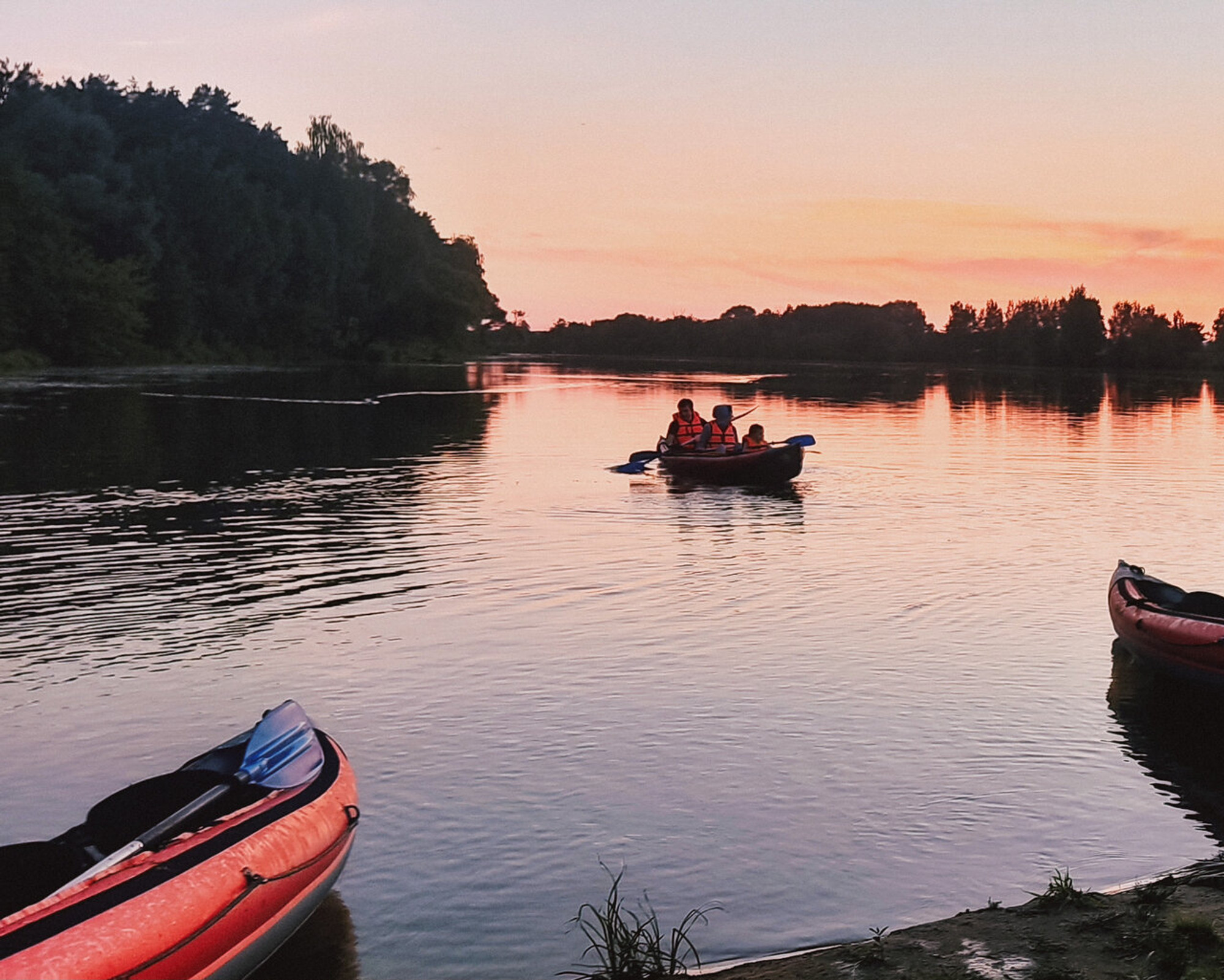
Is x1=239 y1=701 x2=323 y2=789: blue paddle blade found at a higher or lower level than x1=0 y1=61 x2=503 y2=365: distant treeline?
lower

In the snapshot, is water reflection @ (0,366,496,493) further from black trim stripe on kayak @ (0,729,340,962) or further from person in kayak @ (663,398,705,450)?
black trim stripe on kayak @ (0,729,340,962)

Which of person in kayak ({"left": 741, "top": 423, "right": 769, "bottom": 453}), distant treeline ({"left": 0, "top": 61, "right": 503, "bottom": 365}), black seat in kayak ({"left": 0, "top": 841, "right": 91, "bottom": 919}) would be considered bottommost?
black seat in kayak ({"left": 0, "top": 841, "right": 91, "bottom": 919})

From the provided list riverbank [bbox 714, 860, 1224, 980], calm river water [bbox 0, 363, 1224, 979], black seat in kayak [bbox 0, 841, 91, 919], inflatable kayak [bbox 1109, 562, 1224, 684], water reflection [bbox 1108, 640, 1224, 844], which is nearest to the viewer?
black seat in kayak [bbox 0, 841, 91, 919]

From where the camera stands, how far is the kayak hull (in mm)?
4898

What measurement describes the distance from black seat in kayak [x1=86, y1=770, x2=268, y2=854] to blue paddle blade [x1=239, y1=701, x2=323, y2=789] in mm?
119

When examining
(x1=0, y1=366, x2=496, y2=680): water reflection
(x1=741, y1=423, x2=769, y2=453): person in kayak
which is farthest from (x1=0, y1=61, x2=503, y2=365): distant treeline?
(x1=741, y1=423, x2=769, y2=453): person in kayak

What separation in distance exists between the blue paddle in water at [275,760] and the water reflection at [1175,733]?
494cm

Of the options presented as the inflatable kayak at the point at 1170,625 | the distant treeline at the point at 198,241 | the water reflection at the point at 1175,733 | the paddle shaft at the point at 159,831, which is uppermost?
the distant treeline at the point at 198,241

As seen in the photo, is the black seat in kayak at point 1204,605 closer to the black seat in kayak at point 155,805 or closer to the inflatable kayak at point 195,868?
the inflatable kayak at point 195,868

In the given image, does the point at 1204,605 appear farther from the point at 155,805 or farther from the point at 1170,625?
the point at 155,805

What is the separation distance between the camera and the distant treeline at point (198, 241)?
68.9 m

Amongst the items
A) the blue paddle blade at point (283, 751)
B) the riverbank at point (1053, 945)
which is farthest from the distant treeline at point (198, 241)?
the riverbank at point (1053, 945)

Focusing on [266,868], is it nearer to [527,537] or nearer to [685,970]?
[685,970]

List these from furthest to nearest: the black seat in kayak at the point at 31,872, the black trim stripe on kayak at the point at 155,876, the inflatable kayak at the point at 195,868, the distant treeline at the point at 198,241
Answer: the distant treeline at the point at 198,241, the black seat in kayak at the point at 31,872, the inflatable kayak at the point at 195,868, the black trim stripe on kayak at the point at 155,876
